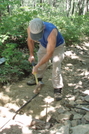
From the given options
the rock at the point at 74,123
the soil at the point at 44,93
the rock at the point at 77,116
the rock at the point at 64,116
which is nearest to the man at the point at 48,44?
the soil at the point at 44,93

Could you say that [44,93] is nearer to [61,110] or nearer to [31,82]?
[31,82]

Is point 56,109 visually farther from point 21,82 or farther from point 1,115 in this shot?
point 21,82

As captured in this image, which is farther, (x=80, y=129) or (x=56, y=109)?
(x=56, y=109)

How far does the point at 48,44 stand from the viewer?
285cm

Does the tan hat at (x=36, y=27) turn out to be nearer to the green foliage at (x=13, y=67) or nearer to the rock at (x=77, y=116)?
the rock at (x=77, y=116)

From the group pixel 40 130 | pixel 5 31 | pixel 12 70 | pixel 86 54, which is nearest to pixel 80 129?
pixel 40 130

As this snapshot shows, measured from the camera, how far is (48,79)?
4.73 meters

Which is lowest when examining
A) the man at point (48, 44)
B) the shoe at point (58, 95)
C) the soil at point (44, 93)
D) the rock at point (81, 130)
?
the soil at point (44, 93)

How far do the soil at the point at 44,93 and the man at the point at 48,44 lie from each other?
0.28m

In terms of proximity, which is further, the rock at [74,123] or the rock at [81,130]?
the rock at [74,123]

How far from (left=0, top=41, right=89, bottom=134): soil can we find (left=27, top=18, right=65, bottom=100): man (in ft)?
0.92

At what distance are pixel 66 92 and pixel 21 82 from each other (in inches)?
53.9

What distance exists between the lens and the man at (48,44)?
8.95ft

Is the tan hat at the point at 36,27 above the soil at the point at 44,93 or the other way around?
above
